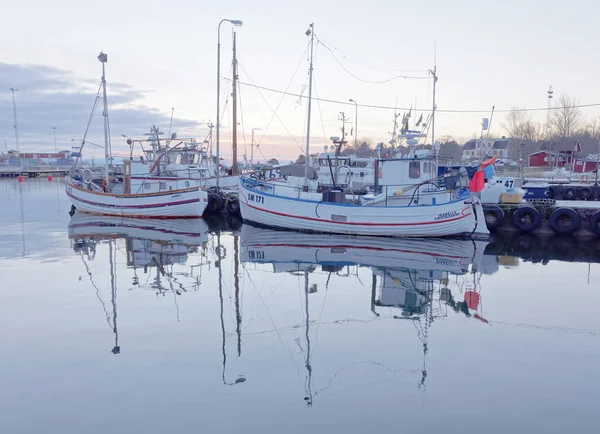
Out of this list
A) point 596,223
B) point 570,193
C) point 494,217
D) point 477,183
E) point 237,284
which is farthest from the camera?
point 570,193

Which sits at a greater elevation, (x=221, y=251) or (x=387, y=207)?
(x=387, y=207)

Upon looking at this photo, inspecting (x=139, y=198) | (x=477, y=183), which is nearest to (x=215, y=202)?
(x=139, y=198)

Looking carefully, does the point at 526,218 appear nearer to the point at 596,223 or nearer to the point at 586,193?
the point at 596,223

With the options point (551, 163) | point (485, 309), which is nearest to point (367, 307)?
point (485, 309)

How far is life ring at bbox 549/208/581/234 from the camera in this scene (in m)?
19.8

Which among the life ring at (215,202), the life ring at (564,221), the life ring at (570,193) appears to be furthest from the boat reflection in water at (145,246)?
the life ring at (570,193)

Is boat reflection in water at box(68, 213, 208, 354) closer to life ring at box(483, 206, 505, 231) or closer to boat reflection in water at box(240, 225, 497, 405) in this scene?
boat reflection in water at box(240, 225, 497, 405)

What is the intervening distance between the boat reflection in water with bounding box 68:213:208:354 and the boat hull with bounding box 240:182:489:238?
152 inches

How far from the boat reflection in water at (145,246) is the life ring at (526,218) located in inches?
514

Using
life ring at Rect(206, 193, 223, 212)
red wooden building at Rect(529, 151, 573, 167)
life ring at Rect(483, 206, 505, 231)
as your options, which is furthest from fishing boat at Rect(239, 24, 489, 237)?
red wooden building at Rect(529, 151, 573, 167)

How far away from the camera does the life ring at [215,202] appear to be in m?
27.7

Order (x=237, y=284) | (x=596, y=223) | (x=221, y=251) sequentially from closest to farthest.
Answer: (x=237, y=284)
(x=221, y=251)
(x=596, y=223)

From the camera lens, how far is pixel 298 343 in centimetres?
817

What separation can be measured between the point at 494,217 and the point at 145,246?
14.5m
